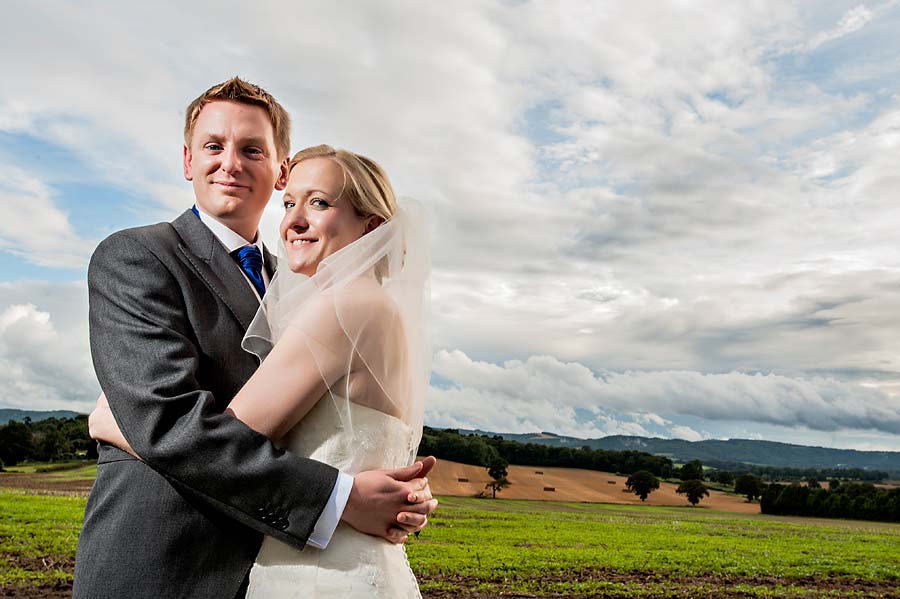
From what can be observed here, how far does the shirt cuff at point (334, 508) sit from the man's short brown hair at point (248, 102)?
148 centimetres

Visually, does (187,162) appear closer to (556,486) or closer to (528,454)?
(556,486)

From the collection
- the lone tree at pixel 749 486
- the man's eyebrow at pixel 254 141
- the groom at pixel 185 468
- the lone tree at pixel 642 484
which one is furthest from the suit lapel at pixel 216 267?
the lone tree at pixel 749 486

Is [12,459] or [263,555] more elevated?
[263,555]

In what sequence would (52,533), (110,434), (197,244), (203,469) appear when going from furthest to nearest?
(52,533) < (197,244) < (110,434) < (203,469)

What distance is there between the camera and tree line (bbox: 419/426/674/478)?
193 feet

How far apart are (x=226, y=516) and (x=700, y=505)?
2657 inches

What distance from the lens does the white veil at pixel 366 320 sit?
2.79 metres

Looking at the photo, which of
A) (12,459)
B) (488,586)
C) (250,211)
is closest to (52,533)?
(488,586)

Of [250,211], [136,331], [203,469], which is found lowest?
[203,469]

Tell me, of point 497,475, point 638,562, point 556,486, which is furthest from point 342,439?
point 556,486

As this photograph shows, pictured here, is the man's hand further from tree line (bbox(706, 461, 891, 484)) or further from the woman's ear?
tree line (bbox(706, 461, 891, 484))

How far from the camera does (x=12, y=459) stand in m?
54.9

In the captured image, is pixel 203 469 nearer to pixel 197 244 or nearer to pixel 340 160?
pixel 197 244

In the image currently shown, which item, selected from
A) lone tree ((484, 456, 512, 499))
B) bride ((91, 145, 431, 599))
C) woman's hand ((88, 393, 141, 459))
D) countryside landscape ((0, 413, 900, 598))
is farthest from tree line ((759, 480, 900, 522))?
woman's hand ((88, 393, 141, 459))
